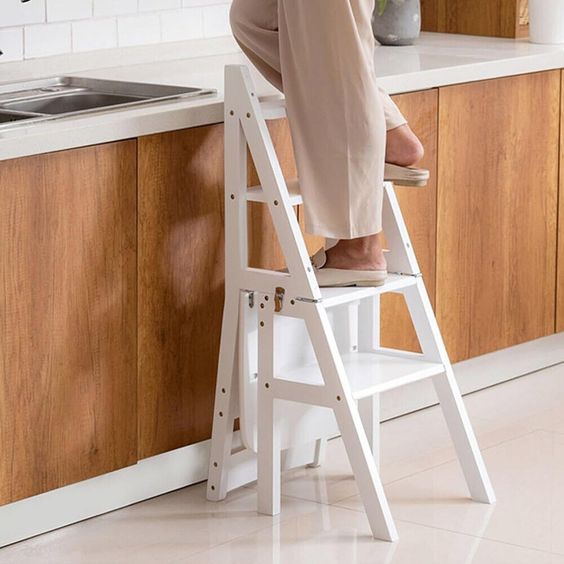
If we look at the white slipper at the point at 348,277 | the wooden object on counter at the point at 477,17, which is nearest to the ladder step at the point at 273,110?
the white slipper at the point at 348,277

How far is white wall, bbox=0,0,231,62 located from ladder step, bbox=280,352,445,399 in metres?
1.23

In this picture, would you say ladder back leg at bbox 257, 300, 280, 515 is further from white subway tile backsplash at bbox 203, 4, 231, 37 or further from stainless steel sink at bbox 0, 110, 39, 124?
white subway tile backsplash at bbox 203, 4, 231, 37

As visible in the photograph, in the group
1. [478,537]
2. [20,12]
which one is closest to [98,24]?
[20,12]

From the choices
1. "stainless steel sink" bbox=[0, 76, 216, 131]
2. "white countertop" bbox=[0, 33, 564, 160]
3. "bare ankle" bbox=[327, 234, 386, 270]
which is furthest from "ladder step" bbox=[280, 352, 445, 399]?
"stainless steel sink" bbox=[0, 76, 216, 131]

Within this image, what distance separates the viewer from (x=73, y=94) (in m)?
3.57

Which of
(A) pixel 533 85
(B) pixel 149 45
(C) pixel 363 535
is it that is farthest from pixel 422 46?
(C) pixel 363 535

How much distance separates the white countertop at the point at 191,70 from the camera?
2.95 m

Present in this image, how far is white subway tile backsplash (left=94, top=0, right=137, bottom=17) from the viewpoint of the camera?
4051 millimetres

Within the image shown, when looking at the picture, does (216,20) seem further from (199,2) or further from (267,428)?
(267,428)

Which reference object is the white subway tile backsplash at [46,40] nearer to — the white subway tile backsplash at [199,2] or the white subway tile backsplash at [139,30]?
the white subway tile backsplash at [139,30]

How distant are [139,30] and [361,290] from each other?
1.36m

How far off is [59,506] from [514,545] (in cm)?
96

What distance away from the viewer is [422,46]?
4.34 metres

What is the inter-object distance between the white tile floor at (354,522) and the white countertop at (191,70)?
0.83 metres
